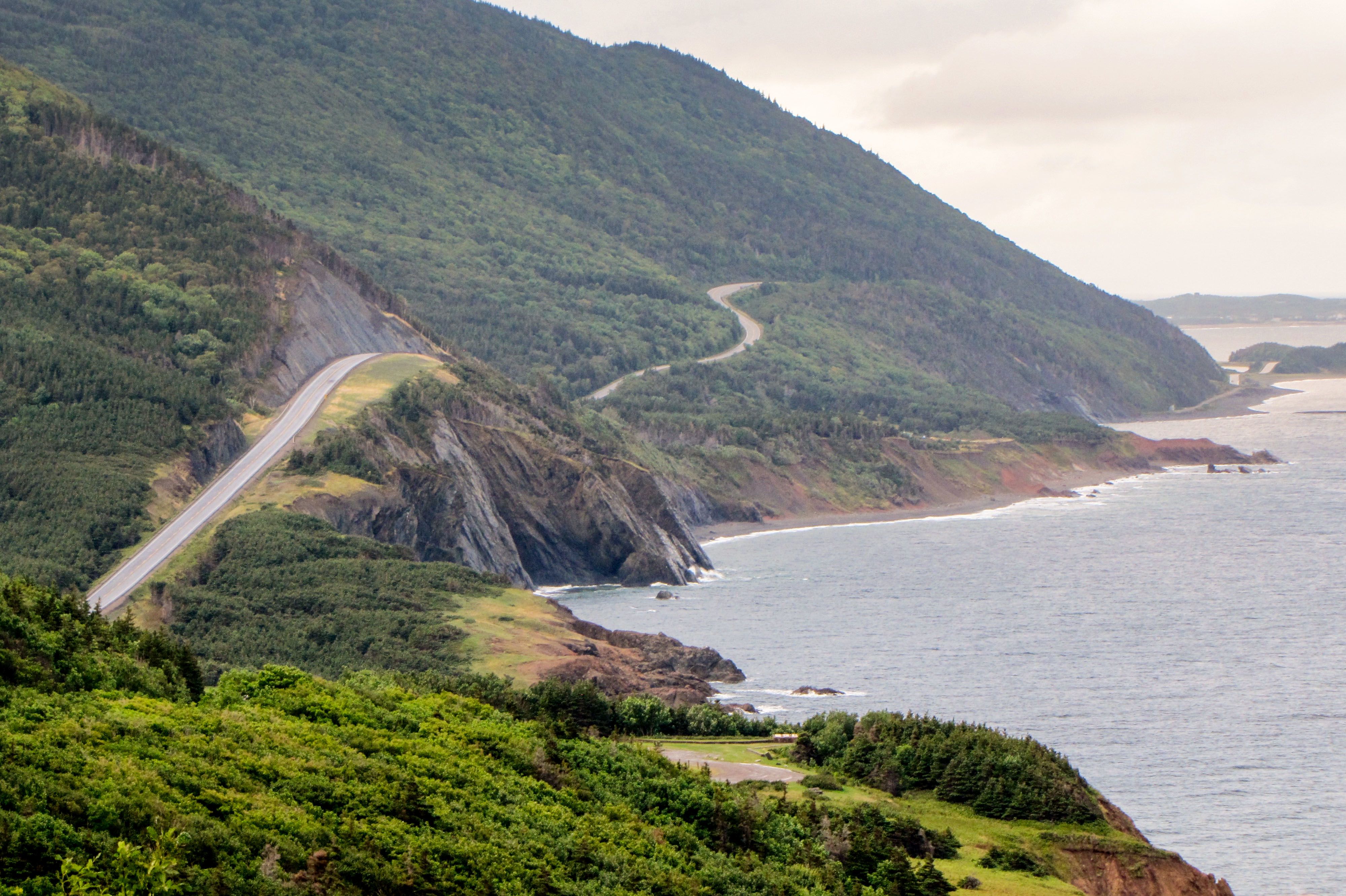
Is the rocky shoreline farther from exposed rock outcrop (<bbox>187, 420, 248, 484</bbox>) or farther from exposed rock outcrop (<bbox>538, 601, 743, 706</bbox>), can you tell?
exposed rock outcrop (<bbox>538, 601, 743, 706</bbox>)

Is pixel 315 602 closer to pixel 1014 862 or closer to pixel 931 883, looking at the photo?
pixel 1014 862

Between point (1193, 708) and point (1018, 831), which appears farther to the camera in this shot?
point (1193, 708)

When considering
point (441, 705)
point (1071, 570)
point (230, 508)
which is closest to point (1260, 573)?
point (1071, 570)

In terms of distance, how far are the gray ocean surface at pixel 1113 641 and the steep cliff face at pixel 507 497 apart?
5.71 metres

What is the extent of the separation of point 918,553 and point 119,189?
265 ft

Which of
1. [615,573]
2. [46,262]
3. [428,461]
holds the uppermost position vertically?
[46,262]

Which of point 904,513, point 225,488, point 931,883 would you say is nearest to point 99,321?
point 225,488

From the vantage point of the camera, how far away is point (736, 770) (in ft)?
176

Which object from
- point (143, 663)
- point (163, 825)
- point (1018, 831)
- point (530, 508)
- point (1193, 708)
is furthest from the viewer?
point (530, 508)

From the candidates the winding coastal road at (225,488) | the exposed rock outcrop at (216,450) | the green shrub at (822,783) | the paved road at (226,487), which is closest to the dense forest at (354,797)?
the green shrub at (822,783)

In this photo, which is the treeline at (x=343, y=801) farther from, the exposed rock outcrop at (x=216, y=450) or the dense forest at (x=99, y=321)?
the exposed rock outcrop at (x=216, y=450)

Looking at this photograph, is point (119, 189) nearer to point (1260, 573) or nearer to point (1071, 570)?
point (1071, 570)

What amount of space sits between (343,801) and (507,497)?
94.2 metres

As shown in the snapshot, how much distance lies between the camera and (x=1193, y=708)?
7975cm
